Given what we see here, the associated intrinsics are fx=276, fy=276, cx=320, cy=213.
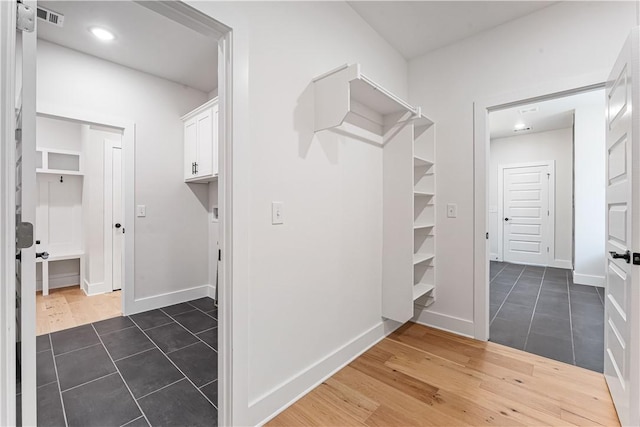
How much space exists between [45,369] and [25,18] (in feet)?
7.65

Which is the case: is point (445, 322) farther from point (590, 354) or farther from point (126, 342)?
point (126, 342)

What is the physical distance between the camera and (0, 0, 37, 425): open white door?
82 cm

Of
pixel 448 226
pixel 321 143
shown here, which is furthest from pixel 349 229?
pixel 448 226

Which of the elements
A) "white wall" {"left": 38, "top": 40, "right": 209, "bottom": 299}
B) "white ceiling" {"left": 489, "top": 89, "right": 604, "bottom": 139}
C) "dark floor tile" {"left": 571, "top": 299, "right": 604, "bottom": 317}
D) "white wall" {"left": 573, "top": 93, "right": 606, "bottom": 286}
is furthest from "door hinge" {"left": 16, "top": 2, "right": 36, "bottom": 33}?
"white wall" {"left": 573, "top": 93, "right": 606, "bottom": 286}

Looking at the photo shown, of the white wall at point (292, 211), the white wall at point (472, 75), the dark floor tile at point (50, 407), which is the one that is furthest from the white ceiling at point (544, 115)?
the dark floor tile at point (50, 407)

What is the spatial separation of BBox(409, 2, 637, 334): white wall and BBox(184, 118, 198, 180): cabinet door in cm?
247

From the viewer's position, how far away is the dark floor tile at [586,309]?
3.02 meters

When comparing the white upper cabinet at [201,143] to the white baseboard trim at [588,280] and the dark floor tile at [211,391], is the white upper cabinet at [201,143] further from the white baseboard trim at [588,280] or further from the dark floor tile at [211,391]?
the white baseboard trim at [588,280]

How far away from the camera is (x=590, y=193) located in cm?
423

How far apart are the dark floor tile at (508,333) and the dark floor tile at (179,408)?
2359mm

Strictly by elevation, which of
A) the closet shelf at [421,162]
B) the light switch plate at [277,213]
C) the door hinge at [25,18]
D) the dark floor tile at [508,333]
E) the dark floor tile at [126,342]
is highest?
the door hinge at [25,18]

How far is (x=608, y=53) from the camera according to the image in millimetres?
1961

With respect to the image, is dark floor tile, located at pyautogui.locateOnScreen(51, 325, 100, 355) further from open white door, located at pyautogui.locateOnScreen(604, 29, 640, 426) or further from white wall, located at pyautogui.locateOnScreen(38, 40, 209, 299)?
open white door, located at pyautogui.locateOnScreen(604, 29, 640, 426)

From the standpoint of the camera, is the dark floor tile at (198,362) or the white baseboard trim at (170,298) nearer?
the dark floor tile at (198,362)
